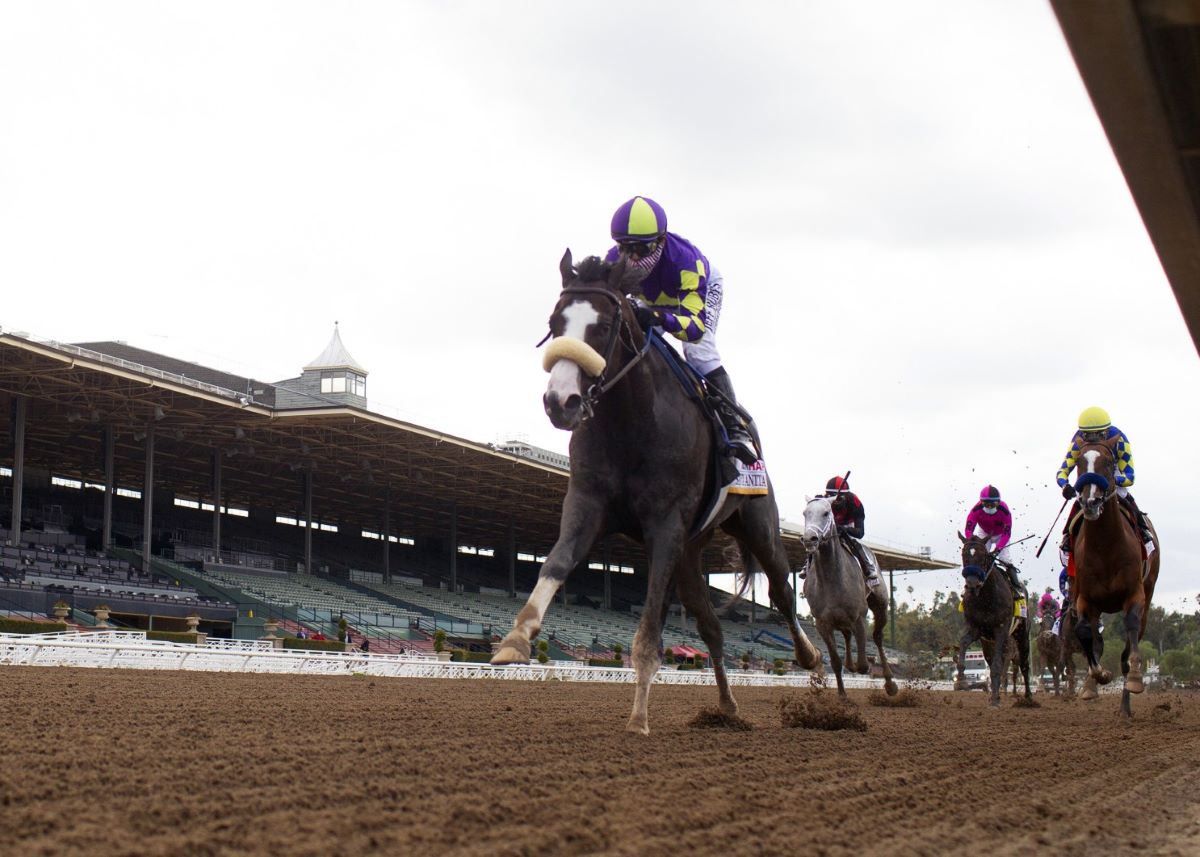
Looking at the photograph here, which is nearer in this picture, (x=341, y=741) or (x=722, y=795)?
(x=722, y=795)

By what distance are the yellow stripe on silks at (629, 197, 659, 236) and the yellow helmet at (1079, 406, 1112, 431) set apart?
6.33m

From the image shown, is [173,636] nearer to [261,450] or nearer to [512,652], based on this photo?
[261,450]

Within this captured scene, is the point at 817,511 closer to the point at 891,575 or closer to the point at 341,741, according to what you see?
the point at 341,741

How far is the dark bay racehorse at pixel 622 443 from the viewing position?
6.21 metres

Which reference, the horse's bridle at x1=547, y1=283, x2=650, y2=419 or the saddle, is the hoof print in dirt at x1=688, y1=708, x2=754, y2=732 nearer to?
the saddle

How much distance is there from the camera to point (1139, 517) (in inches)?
458

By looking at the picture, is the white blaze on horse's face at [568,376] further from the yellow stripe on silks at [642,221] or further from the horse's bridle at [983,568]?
the horse's bridle at [983,568]

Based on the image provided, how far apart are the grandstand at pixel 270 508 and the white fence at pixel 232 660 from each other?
20.8ft

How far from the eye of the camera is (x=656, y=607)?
655 cm

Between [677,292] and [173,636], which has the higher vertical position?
[677,292]

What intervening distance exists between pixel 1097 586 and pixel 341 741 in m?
8.68

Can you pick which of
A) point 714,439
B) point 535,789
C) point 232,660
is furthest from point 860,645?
point 232,660

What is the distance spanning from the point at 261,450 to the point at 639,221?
148ft

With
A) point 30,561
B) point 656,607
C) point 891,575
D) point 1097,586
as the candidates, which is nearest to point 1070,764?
point 656,607
